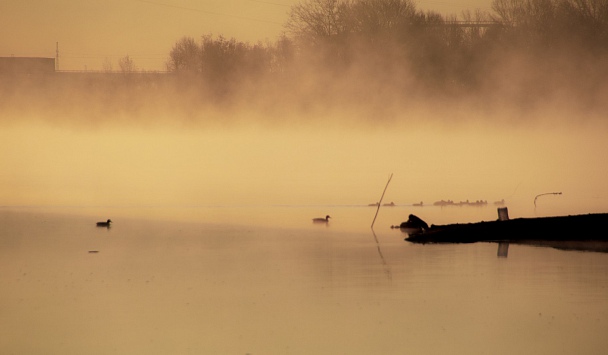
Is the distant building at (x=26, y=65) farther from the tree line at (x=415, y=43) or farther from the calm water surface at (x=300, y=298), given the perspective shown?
the calm water surface at (x=300, y=298)

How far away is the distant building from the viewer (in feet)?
353

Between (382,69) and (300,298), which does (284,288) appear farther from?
(382,69)

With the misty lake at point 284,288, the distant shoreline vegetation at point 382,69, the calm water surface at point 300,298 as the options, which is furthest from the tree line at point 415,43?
the calm water surface at point 300,298

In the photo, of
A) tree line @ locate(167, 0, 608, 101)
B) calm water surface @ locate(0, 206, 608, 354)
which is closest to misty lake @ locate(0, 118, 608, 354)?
calm water surface @ locate(0, 206, 608, 354)

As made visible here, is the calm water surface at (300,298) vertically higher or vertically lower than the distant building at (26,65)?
lower

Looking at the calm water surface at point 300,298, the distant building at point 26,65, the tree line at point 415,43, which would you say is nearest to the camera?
the calm water surface at point 300,298

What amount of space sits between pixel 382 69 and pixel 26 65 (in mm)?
37977

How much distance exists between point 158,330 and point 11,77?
324ft

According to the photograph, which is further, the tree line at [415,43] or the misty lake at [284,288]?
the tree line at [415,43]

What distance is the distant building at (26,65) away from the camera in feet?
353

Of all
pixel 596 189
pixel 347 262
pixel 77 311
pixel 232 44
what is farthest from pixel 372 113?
pixel 77 311

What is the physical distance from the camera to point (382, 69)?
8562 centimetres

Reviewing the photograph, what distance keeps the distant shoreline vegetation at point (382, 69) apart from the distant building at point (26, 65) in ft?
15.5

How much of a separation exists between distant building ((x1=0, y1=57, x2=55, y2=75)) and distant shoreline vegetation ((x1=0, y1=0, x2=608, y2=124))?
4.71 m
